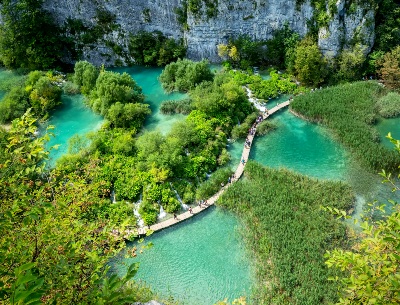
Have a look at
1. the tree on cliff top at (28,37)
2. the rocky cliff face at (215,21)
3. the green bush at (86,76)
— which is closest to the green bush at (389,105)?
the rocky cliff face at (215,21)

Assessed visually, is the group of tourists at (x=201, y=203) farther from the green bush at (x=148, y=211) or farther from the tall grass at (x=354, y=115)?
the tall grass at (x=354, y=115)

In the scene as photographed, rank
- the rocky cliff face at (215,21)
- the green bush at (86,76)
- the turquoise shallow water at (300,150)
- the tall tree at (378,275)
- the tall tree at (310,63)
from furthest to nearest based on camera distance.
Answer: the green bush at (86,76)
the tall tree at (310,63)
the rocky cliff face at (215,21)
the turquoise shallow water at (300,150)
the tall tree at (378,275)

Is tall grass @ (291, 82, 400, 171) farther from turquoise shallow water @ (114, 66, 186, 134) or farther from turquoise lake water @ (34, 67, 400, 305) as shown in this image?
turquoise shallow water @ (114, 66, 186, 134)

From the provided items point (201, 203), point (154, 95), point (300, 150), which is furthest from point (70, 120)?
point (300, 150)

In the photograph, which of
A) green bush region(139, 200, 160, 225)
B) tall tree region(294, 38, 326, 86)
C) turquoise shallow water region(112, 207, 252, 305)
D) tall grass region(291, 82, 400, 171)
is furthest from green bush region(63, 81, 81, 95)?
tall tree region(294, 38, 326, 86)

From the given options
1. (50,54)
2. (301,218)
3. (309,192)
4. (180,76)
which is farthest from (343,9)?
(50,54)

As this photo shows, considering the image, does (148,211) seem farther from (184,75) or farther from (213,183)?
(184,75)
